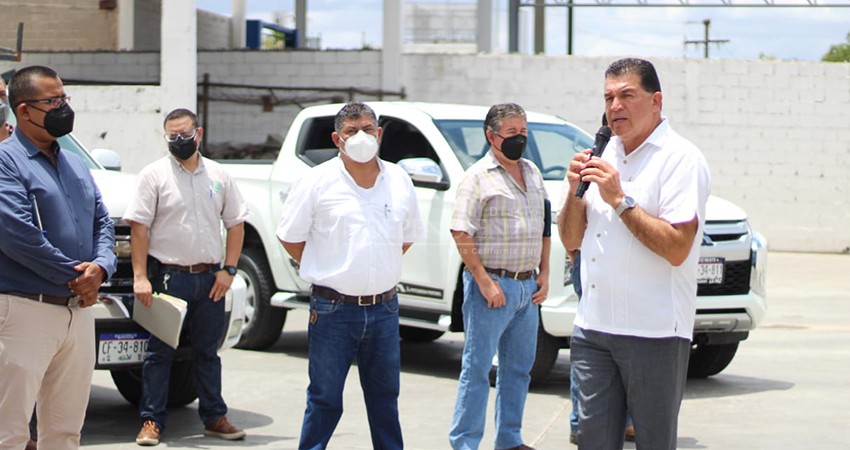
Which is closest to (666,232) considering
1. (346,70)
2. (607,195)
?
(607,195)

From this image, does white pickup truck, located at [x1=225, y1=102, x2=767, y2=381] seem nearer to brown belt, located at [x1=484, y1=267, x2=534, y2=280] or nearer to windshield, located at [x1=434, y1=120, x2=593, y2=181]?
windshield, located at [x1=434, y1=120, x2=593, y2=181]

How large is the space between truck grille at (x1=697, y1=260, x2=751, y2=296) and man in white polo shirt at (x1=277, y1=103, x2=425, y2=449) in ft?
11.3

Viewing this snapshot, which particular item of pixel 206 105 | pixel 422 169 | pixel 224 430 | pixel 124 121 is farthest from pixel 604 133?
pixel 206 105

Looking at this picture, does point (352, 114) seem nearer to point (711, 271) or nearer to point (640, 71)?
point (640, 71)

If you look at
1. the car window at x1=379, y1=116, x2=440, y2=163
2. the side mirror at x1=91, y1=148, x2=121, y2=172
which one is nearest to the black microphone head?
the side mirror at x1=91, y1=148, x2=121, y2=172

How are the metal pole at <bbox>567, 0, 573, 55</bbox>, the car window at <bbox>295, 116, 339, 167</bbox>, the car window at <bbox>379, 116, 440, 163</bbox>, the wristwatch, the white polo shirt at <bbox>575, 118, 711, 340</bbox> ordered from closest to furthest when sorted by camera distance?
the wristwatch < the white polo shirt at <bbox>575, 118, 711, 340</bbox> < the car window at <bbox>379, 116, 440, 163</bbox> < the car window at <bbox>295, 116, 339, 167</bbox> < the metal pole at <bbox>567, 0, 573, 55</bbox>

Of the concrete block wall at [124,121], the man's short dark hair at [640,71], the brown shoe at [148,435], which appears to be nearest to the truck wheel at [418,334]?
the brown shoe at [148,435]

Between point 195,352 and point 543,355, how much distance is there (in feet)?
8.72

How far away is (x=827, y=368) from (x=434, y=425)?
154 inches

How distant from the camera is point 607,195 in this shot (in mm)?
4746

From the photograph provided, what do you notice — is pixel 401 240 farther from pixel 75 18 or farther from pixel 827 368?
pixel 75 18

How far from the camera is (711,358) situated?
33.2ft

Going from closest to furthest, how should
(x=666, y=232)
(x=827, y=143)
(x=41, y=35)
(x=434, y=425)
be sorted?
1. (x=666, y=232)
2. (x=434, y=425)
3. (x=827, y=143)
4. (x=41, y=35)

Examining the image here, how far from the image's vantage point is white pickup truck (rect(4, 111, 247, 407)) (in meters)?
7.60
